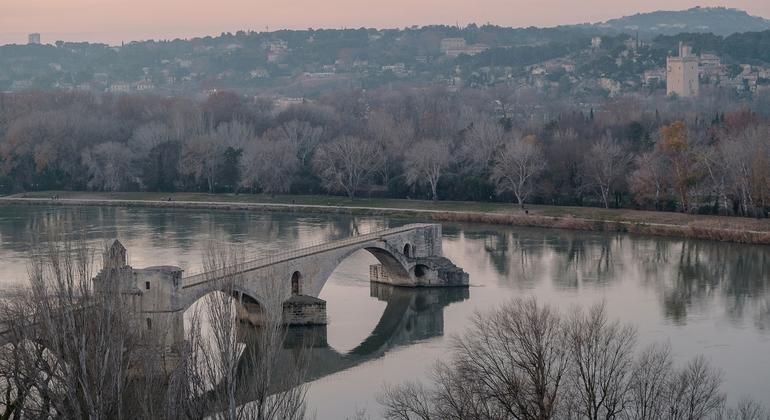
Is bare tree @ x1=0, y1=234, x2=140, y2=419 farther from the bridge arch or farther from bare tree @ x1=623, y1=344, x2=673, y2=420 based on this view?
the bridge arch

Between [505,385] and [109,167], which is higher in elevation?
[109,167]

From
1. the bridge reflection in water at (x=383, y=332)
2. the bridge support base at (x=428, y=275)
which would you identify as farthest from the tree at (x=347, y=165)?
the bridge reflection in water at (x=383, y=332)

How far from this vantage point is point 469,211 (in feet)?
185

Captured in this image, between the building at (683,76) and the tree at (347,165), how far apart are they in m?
52.3

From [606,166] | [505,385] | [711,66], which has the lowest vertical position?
[505,385]

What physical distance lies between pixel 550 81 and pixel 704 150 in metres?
71.3

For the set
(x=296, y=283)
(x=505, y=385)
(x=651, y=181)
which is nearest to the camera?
(x=505, y=385)

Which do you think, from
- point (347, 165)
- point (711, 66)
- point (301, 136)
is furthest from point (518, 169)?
point (711, 66)

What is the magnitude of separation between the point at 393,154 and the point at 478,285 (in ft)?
87.9

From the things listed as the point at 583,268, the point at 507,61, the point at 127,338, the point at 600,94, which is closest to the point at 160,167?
the point at 583,268

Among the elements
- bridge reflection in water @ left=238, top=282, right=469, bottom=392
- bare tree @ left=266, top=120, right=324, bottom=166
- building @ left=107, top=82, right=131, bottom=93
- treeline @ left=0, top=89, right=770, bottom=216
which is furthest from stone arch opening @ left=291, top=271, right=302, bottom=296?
building @ left=107, top=82, right=131, bottom=93

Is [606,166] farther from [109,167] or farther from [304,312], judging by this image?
[304,312]

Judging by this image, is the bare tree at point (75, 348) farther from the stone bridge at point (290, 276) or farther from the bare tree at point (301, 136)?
the bare tree at point (301, 136)

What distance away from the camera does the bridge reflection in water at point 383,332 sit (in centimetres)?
2877
